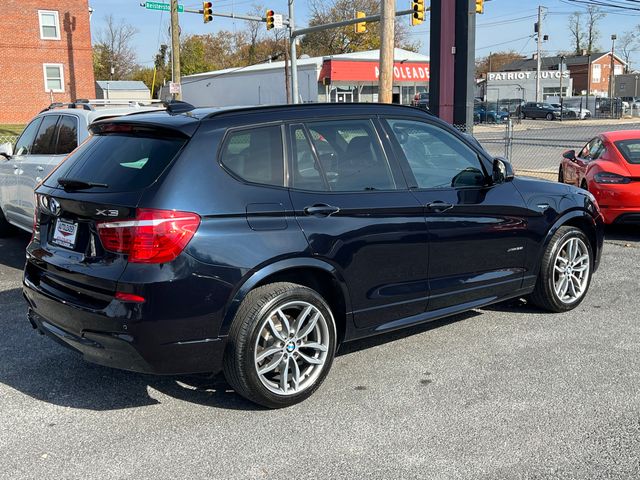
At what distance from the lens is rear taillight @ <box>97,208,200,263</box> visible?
11.8 ft

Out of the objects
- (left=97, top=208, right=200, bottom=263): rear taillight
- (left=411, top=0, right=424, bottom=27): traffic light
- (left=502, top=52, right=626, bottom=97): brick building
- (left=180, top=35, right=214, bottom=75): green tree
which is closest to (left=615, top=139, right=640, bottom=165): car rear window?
(left=97, top=208, right=200, bottom=263): rear taillight

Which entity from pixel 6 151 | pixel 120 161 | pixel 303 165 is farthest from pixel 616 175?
pixel 6 151

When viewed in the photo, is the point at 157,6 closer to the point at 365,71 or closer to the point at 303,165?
the point at 303,165

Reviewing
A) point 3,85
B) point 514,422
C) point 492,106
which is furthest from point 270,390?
point 492,106

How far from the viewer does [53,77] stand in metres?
41.0

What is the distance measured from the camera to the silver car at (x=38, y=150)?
730 centimetres

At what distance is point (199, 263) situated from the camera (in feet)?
12.0

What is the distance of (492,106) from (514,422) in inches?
2312

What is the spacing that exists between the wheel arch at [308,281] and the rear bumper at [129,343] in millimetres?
196

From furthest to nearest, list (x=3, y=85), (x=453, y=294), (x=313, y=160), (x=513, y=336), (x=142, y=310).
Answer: (x=3, y=85) → (x=513, y=336) → (x=453, y=294) → (x=313, y=160) → (x=142, y=310)

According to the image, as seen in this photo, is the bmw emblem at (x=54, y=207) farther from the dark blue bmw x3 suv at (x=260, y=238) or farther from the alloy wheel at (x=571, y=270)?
the alloy wheel at (x=571, y=270)

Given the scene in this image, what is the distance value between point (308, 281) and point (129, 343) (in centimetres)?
115

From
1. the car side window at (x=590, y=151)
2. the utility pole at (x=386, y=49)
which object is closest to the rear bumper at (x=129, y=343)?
the car side window at (x=590, y=151)

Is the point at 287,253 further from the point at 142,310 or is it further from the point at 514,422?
the point at 514,422
